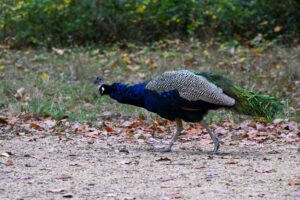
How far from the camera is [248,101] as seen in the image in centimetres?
730

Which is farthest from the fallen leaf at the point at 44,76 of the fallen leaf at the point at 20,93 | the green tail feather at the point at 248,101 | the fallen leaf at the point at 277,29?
the green tail feather at the point at 248,101

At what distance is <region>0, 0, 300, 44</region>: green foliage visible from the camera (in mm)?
15445

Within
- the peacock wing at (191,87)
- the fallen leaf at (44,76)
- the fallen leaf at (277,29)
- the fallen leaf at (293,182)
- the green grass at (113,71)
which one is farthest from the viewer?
the fallen leaf at (277,29)

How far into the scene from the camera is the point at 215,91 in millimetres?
7164

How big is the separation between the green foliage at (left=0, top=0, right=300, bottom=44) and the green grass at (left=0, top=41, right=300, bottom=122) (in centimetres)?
54

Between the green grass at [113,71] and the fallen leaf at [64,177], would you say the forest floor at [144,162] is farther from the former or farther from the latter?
the green grass at [113,71]

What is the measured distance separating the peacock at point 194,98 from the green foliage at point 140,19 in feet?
26.4

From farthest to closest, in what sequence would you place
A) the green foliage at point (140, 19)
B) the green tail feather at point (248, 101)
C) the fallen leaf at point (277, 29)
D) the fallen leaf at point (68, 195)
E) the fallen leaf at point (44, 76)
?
the green foliage at point (140, 19), the fallen leaf at point (277, 29), the fallen leaf at point (44, 76), the green tail feather at point (248, 101), the fallen leaf at point (68, 195)

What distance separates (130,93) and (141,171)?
134 cm

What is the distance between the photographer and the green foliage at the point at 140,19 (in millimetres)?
15445

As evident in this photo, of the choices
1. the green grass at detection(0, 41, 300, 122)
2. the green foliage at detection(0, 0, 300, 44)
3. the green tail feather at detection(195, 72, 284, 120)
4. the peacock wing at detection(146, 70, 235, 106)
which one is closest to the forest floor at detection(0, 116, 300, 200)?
the green tail feather at detection(195, 72, 284, 120)

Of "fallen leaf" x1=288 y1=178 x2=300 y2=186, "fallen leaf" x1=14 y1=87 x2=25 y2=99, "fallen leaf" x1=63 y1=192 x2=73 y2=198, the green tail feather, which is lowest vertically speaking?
"fallen leaf" x1=63 y1=192 x2=73 y2=198

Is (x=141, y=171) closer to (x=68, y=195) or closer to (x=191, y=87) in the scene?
(x=68, y=195)

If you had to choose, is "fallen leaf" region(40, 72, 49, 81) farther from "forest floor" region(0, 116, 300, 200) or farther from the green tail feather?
the green tail feather
